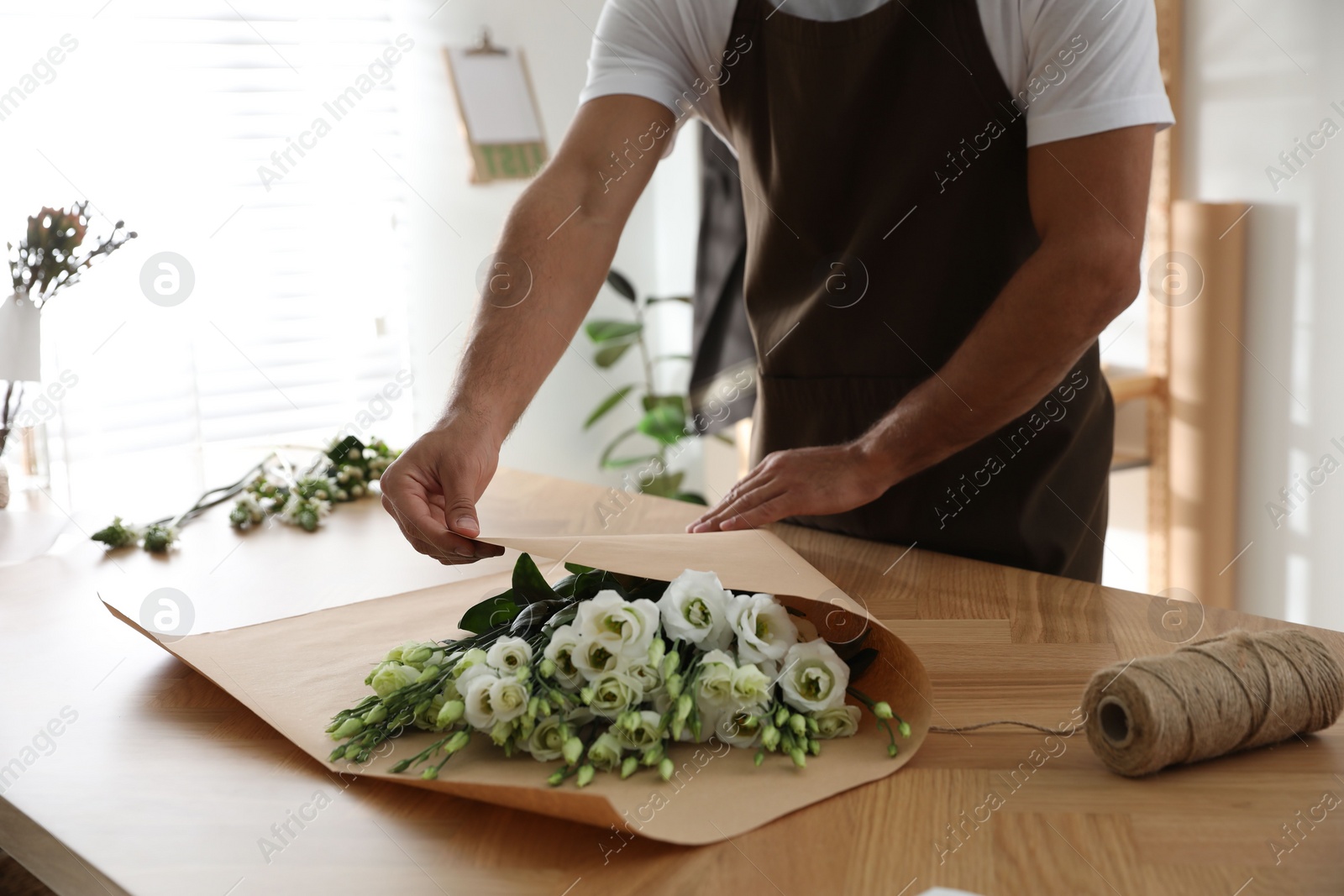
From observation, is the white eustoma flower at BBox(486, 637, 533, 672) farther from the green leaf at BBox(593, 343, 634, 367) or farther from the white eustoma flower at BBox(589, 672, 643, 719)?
the green leaf at BBox(593, 343, 634, 367)

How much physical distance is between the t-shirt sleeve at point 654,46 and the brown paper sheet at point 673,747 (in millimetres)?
651

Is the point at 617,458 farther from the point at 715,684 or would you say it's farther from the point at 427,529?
the point at 715,684

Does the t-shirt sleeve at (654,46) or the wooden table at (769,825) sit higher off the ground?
the t-shirt sleeve at (654,46)

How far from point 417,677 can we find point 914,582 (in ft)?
1.70

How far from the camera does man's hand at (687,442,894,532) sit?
1.09 meters

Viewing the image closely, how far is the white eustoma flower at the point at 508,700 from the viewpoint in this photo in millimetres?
674

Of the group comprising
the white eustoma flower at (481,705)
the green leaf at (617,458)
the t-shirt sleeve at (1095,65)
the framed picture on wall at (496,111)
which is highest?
the framed picture on wall at (496,111)

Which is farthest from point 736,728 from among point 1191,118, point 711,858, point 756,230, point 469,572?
point 1191,118

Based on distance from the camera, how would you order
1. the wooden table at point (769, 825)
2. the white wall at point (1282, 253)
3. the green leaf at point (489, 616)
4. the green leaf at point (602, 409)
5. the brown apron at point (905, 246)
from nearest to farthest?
the wooden table at point (769, 825), the green leaf at point (489, 616), the brown apron at point (905, 246), the white wall at point (1282, 253), the green leaf at point (602, 409)

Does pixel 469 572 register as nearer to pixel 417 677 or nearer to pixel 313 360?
pixel 417 677

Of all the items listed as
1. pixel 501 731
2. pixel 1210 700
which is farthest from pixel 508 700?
pixel 1210 700

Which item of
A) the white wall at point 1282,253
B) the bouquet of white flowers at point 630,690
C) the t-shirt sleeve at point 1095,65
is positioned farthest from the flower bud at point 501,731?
the white wall at point 1282,253

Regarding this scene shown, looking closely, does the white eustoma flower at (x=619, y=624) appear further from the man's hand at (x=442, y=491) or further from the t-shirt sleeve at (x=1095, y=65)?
the t-shirt sleeve at (x=1095, y=65)

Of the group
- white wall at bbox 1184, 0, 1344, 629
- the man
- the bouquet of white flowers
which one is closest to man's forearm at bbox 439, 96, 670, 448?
the man
